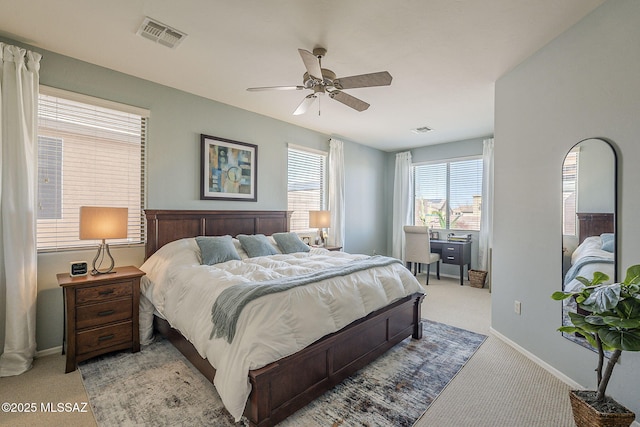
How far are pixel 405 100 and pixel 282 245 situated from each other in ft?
8.10

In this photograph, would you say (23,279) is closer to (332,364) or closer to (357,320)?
(332,364)

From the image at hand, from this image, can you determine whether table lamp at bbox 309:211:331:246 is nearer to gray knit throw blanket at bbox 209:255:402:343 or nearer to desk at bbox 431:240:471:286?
desk at bbox 431:240:471:286

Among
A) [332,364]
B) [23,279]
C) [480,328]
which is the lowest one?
[480,328]

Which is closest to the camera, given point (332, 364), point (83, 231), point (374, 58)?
point (332, 364)

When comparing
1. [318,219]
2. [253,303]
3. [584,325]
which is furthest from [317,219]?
[584,325]

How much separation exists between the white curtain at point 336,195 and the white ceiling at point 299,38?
1843 mm

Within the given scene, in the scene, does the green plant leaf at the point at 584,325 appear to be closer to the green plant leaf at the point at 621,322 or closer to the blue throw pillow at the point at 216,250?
the green plant leaf at the point at 621,322

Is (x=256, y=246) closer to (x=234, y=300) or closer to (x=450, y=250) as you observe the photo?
(x=234, y=300)

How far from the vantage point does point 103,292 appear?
2572mm

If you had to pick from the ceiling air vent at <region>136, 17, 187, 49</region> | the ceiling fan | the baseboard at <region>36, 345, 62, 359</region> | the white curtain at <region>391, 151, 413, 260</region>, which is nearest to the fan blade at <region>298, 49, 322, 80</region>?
the ceiling fan

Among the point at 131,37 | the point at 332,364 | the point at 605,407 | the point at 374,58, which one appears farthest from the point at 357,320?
the point at 131,37

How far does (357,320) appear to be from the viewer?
7.75ft

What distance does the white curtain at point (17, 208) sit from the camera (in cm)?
238

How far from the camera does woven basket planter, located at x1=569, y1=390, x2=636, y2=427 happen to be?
1484 millimetres
